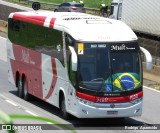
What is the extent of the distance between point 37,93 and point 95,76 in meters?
4.34

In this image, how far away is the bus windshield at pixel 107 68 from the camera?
12.8 m

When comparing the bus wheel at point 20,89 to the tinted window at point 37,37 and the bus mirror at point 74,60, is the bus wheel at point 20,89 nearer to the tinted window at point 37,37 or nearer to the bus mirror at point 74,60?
the tinted window at point 37,37

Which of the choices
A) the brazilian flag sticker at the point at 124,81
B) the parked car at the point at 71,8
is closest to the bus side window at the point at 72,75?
the brazilian flag sticker at the point at 124,81

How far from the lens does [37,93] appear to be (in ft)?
54.6

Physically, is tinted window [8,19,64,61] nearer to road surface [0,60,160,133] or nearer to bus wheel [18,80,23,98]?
bus wheel [18,80,23,98]

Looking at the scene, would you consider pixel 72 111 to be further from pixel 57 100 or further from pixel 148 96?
pixel 148 96

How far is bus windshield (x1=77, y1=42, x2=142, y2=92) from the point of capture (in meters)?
12.8

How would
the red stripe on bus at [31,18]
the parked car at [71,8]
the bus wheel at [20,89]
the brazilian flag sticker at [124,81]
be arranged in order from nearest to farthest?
the brazilian flag sticker at [124,81]
the red stripe on bus at [31,18]
the bus wheel at [20,89]
the parked car at [71,8]

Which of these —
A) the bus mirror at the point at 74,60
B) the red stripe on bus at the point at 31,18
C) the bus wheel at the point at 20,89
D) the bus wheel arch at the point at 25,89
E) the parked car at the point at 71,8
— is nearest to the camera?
the bus mirror at the point at 74,60

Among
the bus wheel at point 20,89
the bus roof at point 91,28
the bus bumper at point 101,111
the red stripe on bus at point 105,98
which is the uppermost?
the bus roof at point 91,28

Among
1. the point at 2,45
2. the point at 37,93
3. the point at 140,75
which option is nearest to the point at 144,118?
the point at 140,75

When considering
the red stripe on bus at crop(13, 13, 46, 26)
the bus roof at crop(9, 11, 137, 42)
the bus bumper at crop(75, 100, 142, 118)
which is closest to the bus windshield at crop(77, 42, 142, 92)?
the bus roof at crop(9, 11, 137, 42)

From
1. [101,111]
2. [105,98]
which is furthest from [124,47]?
[101,111]

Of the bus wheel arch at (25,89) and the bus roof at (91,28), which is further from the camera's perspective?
the bus wheel arch at (25,89)
